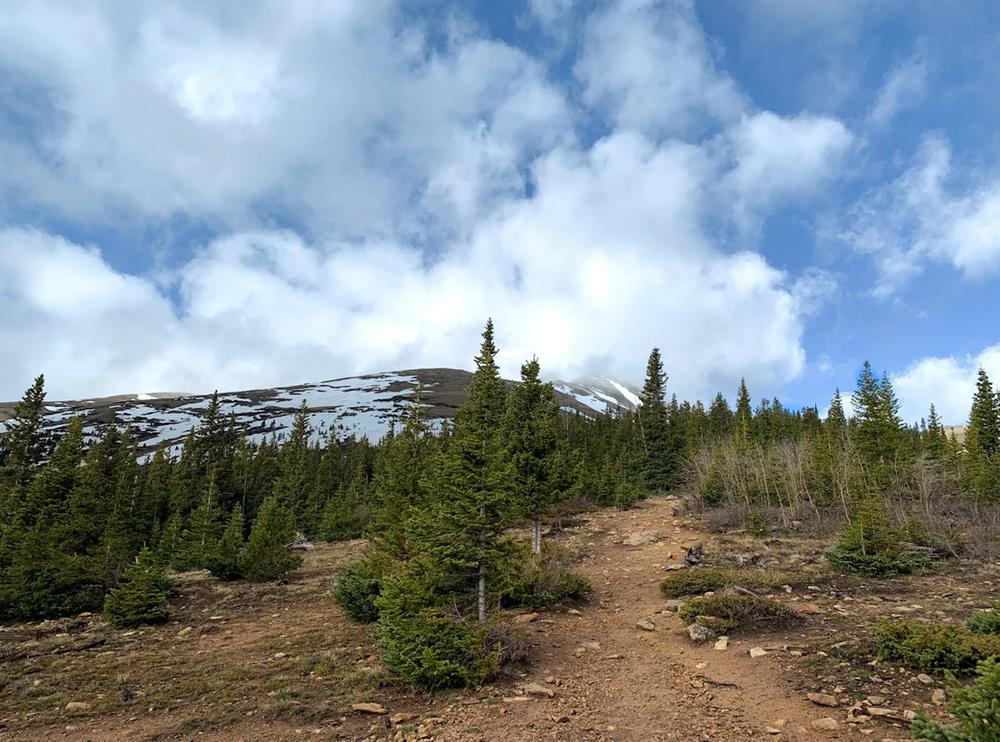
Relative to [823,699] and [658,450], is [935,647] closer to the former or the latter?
[823,699]

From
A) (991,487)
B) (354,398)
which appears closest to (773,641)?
(991,487)

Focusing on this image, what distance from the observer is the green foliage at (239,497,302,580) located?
2445cm

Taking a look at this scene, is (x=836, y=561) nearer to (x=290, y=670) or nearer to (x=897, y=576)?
(x=897, y=576)

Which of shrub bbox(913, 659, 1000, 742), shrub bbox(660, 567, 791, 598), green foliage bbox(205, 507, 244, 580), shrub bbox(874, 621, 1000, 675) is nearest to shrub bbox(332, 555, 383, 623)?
shrub bbox(660, 567, 791, 598)

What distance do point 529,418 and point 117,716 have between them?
59.7 ft

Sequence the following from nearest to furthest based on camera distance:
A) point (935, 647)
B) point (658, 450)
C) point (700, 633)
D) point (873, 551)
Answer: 1. point (935, 647)
2. point (700, 633)
3. point (873, 551)
4. point (658, 450)

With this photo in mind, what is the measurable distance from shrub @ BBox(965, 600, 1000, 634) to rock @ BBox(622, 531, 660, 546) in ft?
56.7

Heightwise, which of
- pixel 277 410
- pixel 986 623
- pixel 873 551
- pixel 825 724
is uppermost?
pixel 277 410

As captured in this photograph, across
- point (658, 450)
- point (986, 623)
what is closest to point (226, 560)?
point (986, 623)

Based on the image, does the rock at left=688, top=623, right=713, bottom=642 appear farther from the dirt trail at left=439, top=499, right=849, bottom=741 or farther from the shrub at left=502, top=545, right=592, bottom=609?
the shrub at left=502, top=545, right=592, bottom=609

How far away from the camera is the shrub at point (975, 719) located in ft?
15.2

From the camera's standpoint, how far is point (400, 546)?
66.3ft

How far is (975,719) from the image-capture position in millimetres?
4711

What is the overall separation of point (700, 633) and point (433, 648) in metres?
6.52
